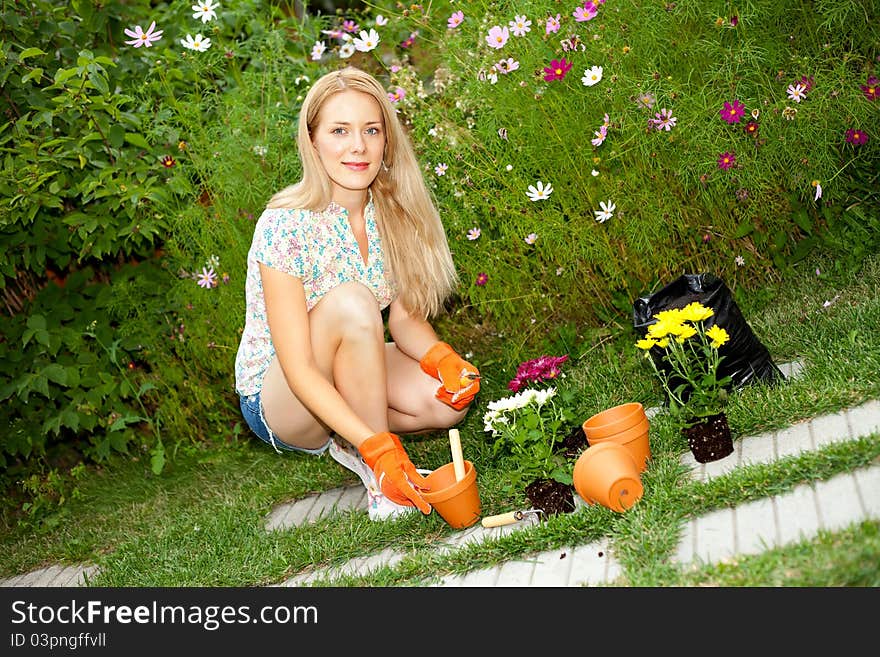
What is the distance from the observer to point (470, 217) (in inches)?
129

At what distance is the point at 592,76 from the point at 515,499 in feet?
4.14

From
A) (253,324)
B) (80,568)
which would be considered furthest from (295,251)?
(80,568)

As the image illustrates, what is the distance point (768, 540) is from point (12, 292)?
9.76 ft

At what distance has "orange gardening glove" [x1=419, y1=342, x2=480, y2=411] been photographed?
2674mm

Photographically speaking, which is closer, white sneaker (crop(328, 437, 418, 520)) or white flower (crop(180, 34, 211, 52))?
white sneaker (crop(328, 437, 418, 520))

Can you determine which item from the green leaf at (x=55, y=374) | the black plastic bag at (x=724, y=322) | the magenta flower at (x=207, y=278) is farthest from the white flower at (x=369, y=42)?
the green leaf at (x=55, y=374)

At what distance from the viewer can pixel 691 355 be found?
8.46 feet

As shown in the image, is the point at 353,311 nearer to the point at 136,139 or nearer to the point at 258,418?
the point at 258,418

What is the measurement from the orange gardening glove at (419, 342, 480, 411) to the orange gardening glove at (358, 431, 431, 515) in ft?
1.12

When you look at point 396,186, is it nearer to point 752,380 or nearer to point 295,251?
point 295,251

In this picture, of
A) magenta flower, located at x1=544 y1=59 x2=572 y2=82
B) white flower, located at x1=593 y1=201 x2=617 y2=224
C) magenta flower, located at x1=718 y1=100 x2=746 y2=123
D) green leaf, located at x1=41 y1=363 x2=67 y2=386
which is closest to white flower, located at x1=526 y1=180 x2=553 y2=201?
white flower, located at x1=593 y1=201 x2=617 y2=224

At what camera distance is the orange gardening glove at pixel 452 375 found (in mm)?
2674

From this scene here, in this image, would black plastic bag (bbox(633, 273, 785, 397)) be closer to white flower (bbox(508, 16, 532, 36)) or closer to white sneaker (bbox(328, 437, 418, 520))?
white sneaker (bbox(328, 437, 418, 520))
